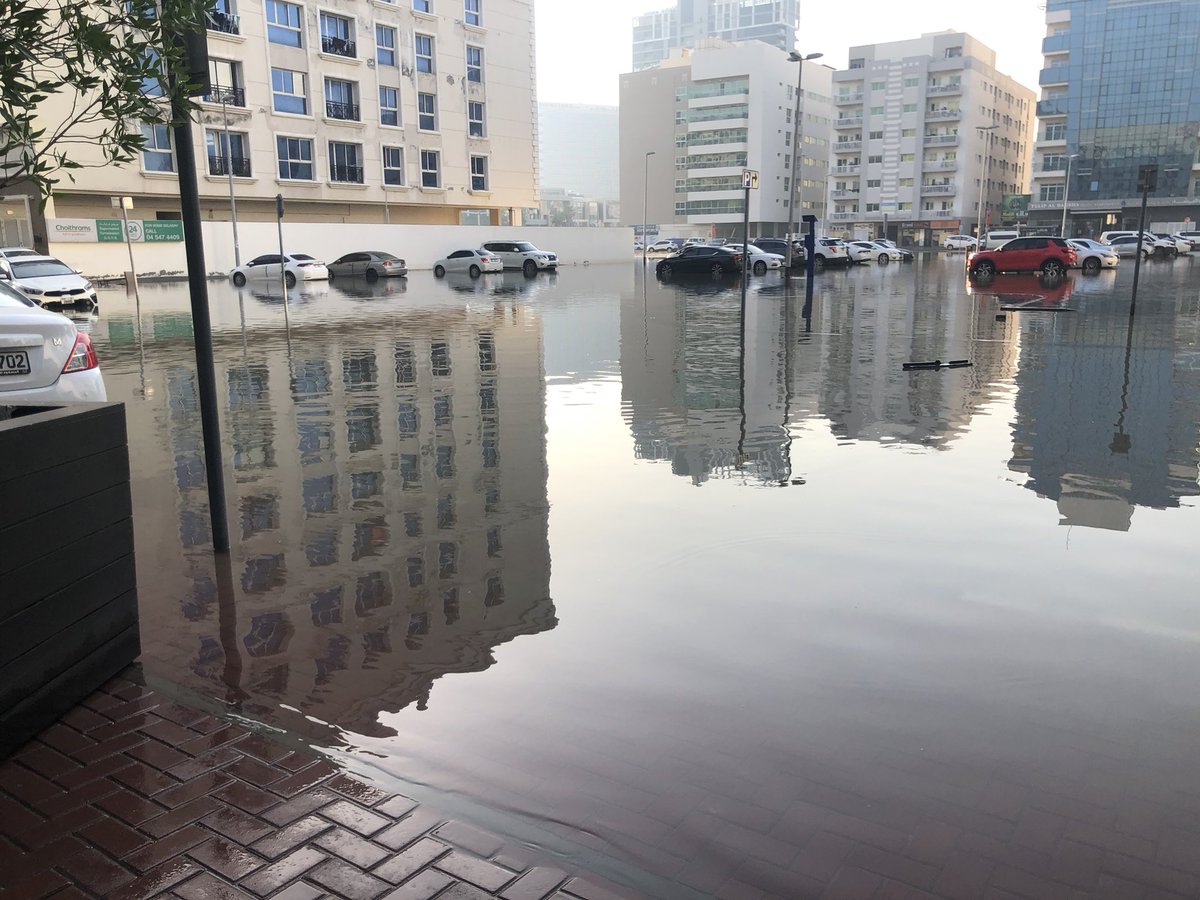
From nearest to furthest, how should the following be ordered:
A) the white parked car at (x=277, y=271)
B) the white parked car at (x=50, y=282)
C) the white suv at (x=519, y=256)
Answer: the white parked car at (x=50, y=282) < the white parked car at (x=277, y=271) < the white suv at (x=519, y=256)

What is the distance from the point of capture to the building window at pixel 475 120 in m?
65.2

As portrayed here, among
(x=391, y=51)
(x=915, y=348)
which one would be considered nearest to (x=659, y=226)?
(x=391, y=51)

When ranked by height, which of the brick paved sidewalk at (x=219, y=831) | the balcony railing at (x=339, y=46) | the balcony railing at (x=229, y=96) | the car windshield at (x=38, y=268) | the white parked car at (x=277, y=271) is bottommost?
the brick paved sidewalk at (x=219, y=831)

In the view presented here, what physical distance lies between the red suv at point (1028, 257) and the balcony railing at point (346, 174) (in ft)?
117

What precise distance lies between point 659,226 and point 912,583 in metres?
135

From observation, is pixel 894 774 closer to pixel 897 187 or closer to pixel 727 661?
pixel 727 661

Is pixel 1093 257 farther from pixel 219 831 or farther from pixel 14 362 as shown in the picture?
pixel 219 831

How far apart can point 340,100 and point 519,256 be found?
54.4ft

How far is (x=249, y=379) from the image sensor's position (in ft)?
42.9

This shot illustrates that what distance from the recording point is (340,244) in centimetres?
5522

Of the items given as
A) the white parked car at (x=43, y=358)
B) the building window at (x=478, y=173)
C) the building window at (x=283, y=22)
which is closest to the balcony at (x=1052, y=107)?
the building window at (x=478, y=173)

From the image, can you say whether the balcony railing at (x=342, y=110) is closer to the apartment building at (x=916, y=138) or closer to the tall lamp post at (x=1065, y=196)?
the apartment building at (x=916, y=138)

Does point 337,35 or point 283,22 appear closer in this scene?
point 283,22

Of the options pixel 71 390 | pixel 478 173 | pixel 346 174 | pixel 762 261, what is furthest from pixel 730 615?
pixel 478 173
